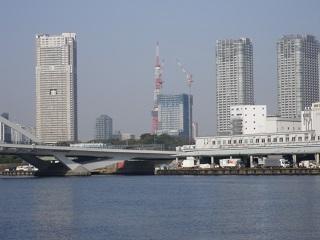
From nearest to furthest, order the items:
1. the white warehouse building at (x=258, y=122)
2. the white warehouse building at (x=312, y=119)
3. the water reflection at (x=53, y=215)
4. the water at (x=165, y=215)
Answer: the water at (x=165, y=215) < the water reflection at (x=53, y=215) < the white warehouse building at (x=312, y=119) < the white warehouse building at (x=258, y=122)

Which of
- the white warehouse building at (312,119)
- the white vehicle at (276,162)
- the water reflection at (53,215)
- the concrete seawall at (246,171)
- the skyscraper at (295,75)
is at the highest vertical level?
the skyscraper at (295,75)

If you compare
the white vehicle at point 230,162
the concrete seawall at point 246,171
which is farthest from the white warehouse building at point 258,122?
the concrete seawall at point 246,171

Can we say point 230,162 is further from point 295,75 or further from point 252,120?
point 295,75

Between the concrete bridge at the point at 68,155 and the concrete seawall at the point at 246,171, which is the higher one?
the concrete bridge at the point at 68,155

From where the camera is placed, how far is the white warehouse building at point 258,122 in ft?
410

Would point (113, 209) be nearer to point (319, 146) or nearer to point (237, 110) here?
point (319, 146)

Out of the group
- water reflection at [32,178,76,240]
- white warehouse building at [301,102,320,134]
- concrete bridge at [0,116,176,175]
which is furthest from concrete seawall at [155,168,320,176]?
water reflection at [32,178,76,240]

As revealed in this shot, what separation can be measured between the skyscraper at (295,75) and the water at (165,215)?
13093cm

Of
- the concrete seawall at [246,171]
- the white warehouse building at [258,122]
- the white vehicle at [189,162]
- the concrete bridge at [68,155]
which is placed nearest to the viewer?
the concrete seawall at [246,171]

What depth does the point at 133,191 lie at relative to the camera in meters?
58.5

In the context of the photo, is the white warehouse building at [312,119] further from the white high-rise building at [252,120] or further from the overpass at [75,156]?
the overpass at [75,156]

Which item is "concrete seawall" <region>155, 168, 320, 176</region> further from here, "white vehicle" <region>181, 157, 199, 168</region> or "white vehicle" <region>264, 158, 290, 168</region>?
"white vehicle" <region>264, 158, 290, 168</region>

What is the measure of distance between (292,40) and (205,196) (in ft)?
490

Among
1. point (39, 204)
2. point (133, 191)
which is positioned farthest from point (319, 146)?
point (39, 204)
